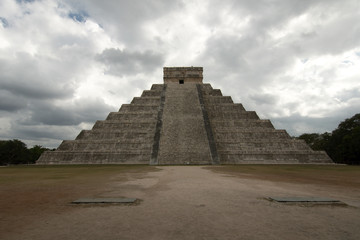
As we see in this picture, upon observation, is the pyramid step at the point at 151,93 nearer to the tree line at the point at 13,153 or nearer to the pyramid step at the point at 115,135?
the pyramid step at the point at 115,135

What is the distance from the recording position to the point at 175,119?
72.5 feet

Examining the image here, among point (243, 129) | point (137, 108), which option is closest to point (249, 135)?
point (243, 129)

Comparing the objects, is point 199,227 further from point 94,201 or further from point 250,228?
point 94,201

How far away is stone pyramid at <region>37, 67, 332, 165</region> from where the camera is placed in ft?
59.5

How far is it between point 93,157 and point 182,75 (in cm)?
2173

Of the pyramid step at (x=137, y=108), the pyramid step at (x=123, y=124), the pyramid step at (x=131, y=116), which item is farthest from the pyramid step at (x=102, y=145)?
the pyramid step at (x=137, y=108)

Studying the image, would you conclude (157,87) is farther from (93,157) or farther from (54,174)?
(54,174)

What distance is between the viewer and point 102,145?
19500 millimetres

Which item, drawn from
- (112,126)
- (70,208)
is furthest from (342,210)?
(112,126)

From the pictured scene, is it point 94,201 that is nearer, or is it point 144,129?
point 94,201

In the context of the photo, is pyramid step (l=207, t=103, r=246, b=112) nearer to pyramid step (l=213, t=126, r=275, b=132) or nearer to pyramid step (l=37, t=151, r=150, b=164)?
pyramid step (l=213, t=126, r=275, b=132)

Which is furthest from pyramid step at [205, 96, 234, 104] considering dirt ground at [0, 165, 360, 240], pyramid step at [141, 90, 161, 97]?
dirt ground at [0, 165, 360, 240]

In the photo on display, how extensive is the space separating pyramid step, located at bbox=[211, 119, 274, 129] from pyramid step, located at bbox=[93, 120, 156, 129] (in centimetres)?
662

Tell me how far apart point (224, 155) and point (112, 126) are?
1147cm
